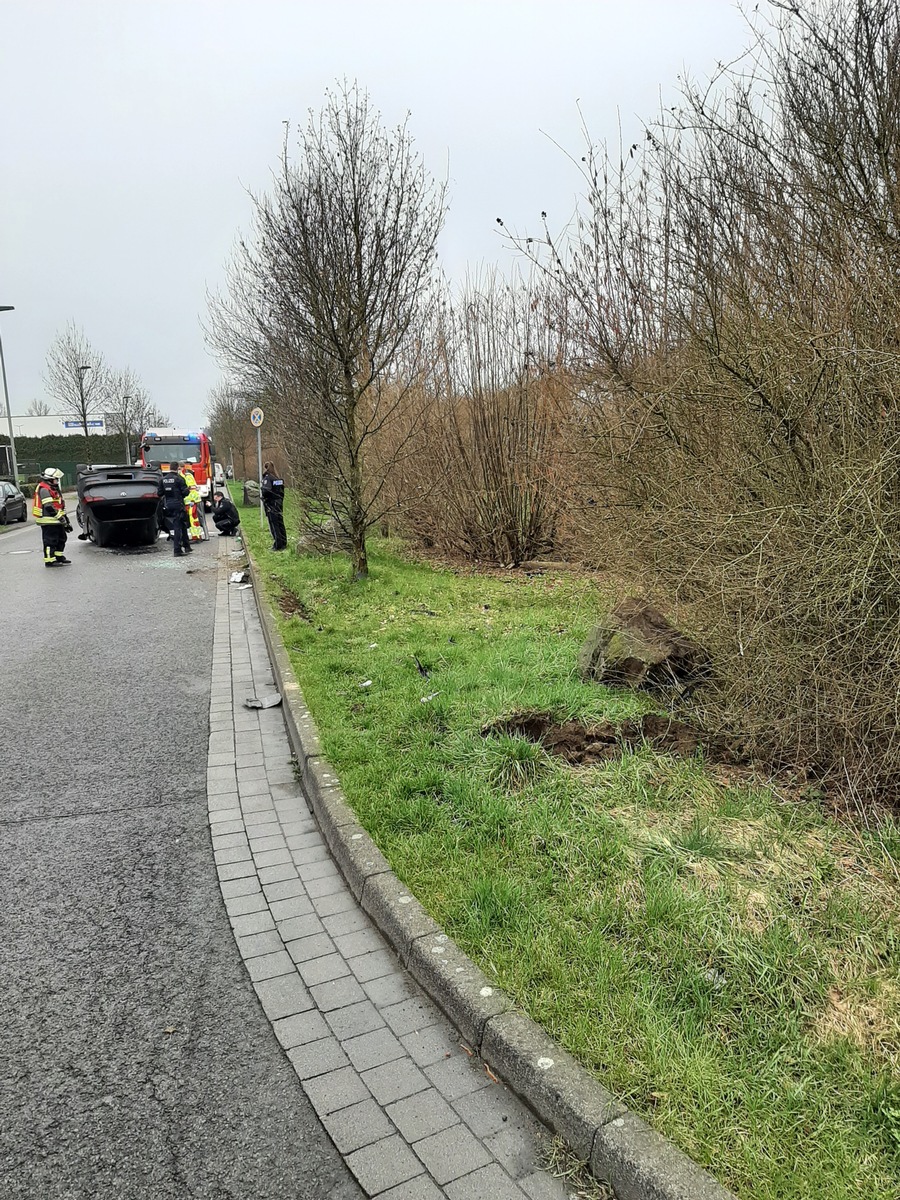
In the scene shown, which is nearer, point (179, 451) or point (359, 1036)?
point (359, 1036)

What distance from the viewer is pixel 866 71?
467cm

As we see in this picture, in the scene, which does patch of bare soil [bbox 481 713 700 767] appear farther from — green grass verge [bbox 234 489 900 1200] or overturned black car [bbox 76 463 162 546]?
overturned black car [bbox 76 463 162 546]

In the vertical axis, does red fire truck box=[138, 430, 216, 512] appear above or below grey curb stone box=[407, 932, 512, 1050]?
above

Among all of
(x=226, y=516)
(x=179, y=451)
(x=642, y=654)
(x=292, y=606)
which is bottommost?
(x=292, y=606)

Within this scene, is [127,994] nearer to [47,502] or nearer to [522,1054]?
[522,1054]

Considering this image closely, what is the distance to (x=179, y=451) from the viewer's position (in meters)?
29.5

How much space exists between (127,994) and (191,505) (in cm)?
1865

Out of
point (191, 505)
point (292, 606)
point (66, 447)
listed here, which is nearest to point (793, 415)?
point (292, 606)

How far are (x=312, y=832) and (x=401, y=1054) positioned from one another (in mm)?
1740

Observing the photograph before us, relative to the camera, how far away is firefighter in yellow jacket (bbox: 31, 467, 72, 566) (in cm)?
1528

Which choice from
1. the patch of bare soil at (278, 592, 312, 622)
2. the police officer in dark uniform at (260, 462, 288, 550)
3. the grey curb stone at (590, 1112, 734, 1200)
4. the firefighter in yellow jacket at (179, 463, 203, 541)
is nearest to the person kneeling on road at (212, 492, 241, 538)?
the firefighter in yellow jacket at (179, 463, 203, 541)

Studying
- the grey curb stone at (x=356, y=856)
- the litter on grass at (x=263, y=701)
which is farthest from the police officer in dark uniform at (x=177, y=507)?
the grey curb stone at (x=356, y=856)

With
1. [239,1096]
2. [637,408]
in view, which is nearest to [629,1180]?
[239,1096]

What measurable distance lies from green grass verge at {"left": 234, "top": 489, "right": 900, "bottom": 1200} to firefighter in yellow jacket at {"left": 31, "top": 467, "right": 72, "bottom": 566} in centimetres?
1210
